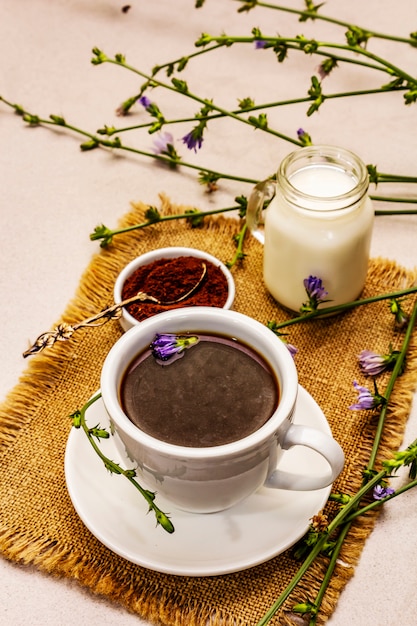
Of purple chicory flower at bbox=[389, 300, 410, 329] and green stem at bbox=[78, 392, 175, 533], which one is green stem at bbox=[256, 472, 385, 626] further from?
purple chicory flower at bbox=[389, 300, 410, 329]

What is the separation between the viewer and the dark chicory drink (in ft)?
2.75

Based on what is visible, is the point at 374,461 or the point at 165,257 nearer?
the point at 374,461

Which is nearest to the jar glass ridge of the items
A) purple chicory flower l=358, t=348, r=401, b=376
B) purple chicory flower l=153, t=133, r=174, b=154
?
purple chicory flower l=358, t=348, r=401, b=376

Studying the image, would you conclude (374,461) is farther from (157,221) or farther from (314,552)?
(157,221)

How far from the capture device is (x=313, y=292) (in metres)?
1.17

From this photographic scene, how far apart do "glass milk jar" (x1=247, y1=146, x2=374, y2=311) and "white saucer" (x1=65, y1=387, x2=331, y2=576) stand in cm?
30

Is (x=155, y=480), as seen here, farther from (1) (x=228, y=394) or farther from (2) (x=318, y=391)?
(2) (x=318, y=391)

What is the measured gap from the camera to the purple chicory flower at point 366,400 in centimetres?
106

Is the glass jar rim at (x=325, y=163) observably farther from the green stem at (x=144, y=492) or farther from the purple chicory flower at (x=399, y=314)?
the green stem at (x=144, y=492)

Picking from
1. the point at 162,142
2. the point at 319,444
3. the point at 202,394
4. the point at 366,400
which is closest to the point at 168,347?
the point at 202,394

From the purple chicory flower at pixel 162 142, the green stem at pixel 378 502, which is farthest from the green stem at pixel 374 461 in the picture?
the purple chicory flower at pixel 162 142

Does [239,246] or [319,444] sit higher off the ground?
[319,444]

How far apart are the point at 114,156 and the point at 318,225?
58 centimetres

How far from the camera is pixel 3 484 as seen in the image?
1.02m
